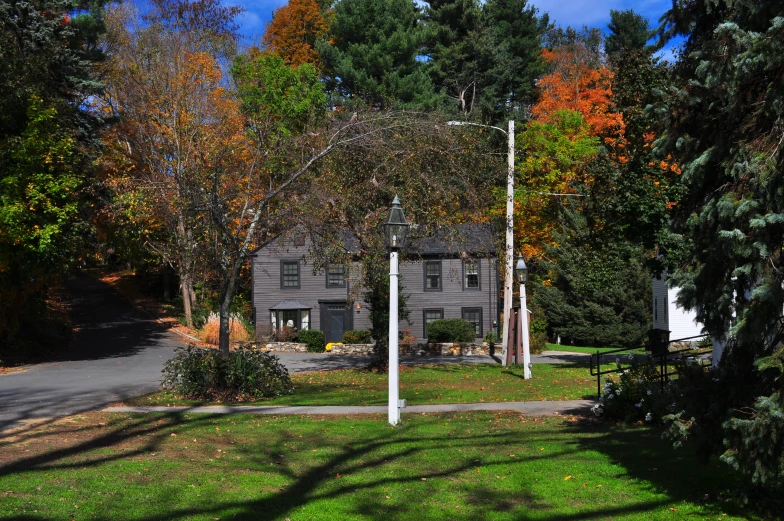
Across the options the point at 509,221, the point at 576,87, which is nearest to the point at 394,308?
the point at 509,221

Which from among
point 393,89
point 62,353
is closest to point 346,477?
point 62,353

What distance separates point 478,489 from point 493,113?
41.9 m

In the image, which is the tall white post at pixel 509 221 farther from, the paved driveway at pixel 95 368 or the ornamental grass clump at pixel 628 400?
the paved driveway at pixel 95 368

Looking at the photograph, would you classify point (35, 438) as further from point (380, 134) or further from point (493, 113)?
point (493, 113)

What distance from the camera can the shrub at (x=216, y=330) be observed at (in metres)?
36.8

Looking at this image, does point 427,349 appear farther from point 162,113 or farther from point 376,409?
point 376,409

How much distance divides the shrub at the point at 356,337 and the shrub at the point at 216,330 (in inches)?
190

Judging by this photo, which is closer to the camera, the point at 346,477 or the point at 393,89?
the point at 346,477

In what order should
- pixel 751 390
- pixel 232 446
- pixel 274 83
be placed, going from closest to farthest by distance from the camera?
pixel 751 390, pixel 232 446, pixel 274 83

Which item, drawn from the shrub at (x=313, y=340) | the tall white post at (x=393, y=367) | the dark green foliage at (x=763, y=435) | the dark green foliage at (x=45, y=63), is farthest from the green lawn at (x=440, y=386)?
the dark green foliage at (x=45, y=63)

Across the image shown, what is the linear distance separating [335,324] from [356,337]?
402 cm

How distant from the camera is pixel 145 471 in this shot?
9.10 m

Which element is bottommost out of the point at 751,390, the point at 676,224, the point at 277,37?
the point at 751,390

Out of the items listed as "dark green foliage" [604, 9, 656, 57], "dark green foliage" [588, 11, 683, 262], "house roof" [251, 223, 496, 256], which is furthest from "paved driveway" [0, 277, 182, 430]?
"dark green foliage" [604, 9, 656, 57]
